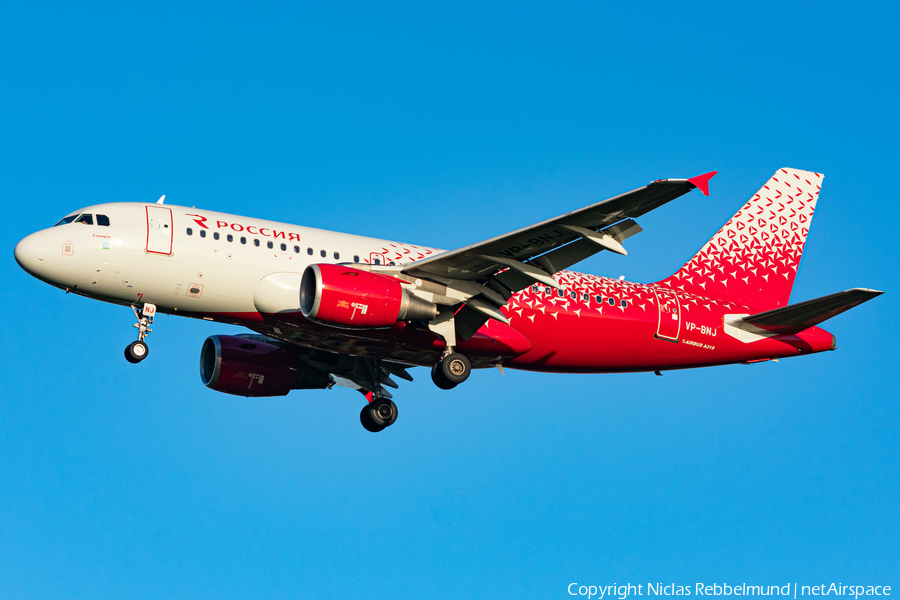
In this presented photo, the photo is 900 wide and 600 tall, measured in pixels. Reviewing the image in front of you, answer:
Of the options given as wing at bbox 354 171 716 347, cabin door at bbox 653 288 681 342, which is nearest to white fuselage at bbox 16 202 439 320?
wing at bbox 354 171 716 347

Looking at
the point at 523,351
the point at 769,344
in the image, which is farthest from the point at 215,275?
the point at 769,344

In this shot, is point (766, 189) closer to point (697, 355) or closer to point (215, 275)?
point (697, 355)

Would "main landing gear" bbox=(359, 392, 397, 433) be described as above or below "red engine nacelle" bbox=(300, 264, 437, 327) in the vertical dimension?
below

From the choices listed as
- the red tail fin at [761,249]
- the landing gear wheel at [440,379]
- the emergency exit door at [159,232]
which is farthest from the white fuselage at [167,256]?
the red tail fin at [761,249]

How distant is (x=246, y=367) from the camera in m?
30.8

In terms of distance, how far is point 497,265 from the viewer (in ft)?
83.5

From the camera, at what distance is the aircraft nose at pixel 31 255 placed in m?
24.1

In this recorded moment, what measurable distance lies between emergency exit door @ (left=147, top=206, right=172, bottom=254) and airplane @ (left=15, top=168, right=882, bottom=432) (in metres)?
0.04

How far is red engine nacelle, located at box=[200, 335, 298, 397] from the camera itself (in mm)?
30594

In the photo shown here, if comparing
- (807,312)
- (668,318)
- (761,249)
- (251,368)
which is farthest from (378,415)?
(761,249)

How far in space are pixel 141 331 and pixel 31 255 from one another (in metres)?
3.40

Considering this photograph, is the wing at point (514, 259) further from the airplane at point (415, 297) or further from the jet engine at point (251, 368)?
the jet engine at point (251, 368)

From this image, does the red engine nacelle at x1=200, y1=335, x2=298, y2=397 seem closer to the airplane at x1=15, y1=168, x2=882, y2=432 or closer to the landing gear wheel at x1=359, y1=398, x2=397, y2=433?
the airplane at x1=15, y1=168, x2=882, y2=432

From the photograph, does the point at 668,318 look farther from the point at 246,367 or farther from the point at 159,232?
the point at 159,232
